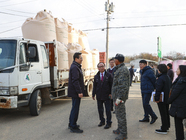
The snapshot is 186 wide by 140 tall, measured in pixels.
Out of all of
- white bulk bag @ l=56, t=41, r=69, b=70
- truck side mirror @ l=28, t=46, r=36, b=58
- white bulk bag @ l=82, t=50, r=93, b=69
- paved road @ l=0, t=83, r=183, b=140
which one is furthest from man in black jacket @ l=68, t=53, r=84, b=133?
white bulk bag @ l=82, t=50, r=93, b=69

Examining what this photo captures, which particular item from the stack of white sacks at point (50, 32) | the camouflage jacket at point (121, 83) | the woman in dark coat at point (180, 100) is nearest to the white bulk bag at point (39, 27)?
the stack of white sacks at point (50, 32)

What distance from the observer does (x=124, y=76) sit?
13.4 ft

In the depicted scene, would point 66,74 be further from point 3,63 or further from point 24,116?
point 3,63

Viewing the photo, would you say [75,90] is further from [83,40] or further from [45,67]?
[83,40]

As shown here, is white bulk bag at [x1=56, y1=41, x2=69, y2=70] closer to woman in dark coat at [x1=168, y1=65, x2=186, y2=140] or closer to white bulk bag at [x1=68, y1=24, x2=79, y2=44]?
white bulk bag at [x1=68, y1=24, x2=79, y2=44]

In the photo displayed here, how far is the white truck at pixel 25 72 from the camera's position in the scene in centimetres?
527

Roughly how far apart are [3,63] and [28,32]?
2.37 metres

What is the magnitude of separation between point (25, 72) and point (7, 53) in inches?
29.7

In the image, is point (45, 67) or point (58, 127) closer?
point (58, 127)

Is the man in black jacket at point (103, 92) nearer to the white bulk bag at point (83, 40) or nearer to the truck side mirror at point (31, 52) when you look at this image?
the truck side mirror at point (31, 52)

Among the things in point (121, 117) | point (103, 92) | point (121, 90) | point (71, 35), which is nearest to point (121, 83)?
point (121, 90)

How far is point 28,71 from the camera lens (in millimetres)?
5801

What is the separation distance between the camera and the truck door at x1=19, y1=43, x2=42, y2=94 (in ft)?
18.3

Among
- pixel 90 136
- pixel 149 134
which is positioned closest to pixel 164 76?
pixel 149 134
